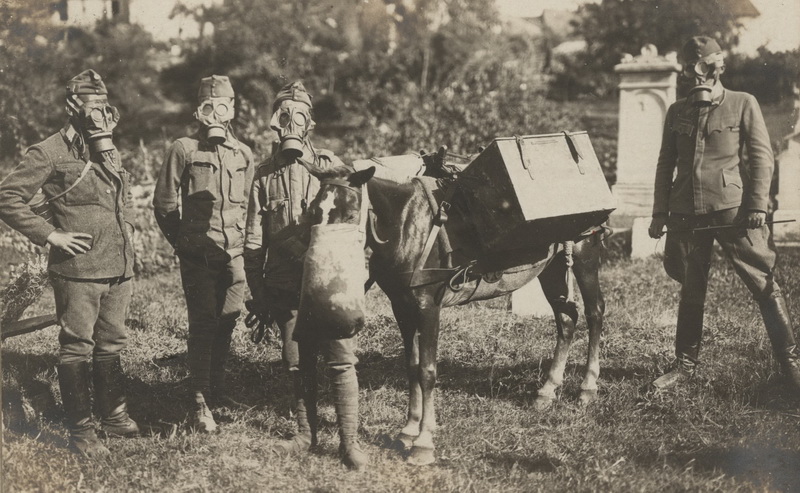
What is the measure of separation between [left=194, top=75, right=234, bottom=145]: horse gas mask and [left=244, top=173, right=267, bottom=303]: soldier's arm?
54 cm

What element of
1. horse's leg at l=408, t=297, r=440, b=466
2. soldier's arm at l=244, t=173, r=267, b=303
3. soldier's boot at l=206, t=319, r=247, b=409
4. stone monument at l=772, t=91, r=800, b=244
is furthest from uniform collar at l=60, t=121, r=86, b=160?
stone monument at l=772, t=91, r=800, b=244

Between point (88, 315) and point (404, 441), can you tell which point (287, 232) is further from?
point (404, 441)

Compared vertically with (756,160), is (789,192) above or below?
below

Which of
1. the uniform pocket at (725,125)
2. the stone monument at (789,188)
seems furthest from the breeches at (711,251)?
the stone monument at (789,188)

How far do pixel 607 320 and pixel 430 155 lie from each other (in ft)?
10.5

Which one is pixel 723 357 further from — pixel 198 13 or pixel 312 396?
pixel 198 13

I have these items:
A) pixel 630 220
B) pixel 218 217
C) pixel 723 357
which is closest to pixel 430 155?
pixel 218 217

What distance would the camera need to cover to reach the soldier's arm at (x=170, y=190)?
200 inches

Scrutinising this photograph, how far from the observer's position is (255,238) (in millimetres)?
4785

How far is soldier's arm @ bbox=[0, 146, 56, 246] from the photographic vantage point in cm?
454

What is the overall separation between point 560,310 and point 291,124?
2669 millimetres

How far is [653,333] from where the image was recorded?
6.83m

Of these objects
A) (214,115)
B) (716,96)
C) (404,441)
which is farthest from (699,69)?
(214,115)

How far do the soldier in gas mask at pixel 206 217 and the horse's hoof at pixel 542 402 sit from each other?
237cm
